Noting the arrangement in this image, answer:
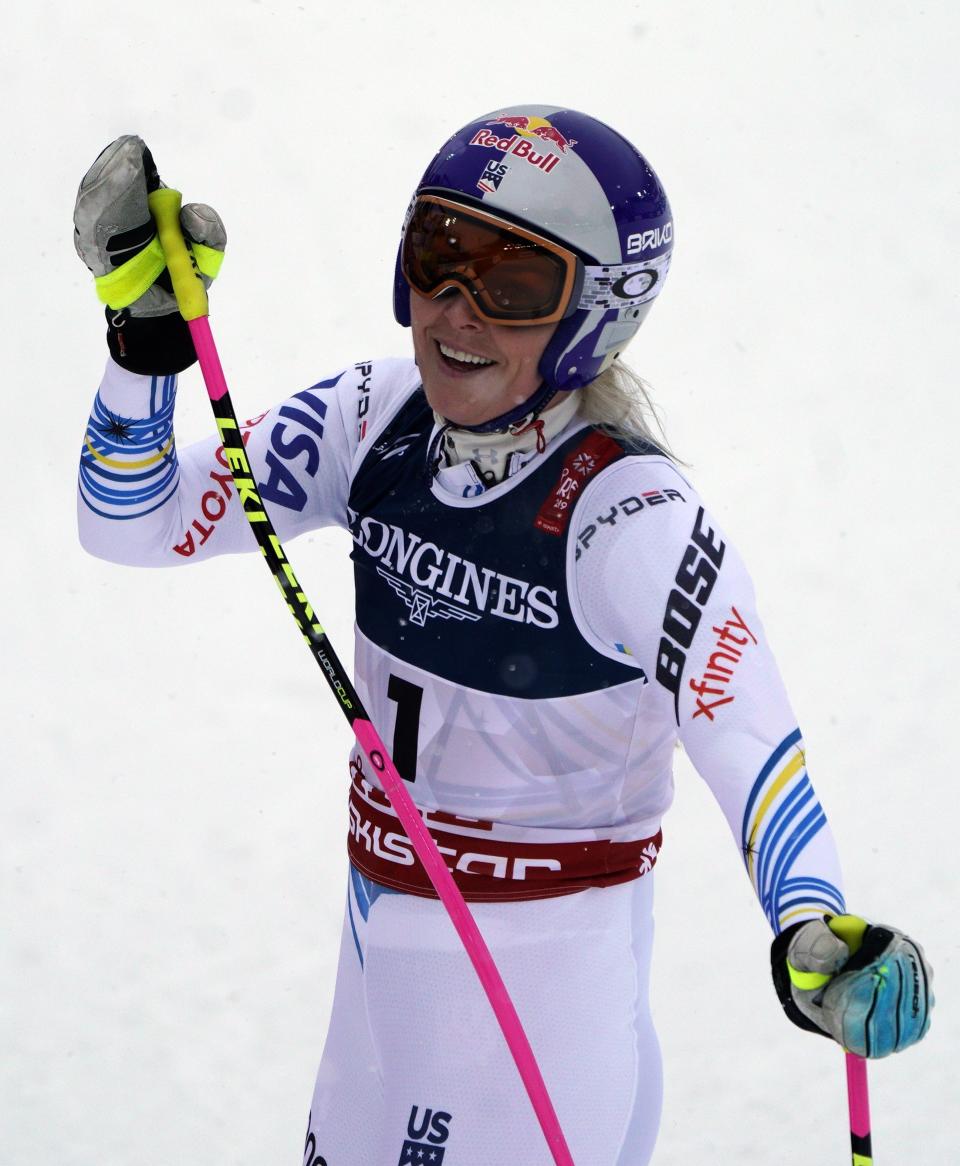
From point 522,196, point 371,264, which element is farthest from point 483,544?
point 371,264

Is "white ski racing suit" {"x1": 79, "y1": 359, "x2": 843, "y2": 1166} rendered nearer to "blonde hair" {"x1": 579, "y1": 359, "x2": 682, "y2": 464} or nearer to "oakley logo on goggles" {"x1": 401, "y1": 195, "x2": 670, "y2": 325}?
"blonde hair" {"x1": 579, "y1": 359, "x2": 682, "y2": 464}

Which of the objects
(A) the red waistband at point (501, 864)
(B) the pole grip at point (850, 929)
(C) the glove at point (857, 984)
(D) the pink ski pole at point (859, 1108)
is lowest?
(D) the pink ski pole at point (859, 1108)

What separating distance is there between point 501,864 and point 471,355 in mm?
822

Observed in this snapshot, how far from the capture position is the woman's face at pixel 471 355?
8.32ft

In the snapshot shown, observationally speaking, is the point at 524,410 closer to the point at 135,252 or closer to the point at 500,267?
the point at 500,267

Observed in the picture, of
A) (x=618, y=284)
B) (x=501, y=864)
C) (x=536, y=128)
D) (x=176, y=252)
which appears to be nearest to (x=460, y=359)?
(x=618, y=284)

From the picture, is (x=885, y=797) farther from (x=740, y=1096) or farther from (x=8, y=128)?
(x=8, y=128)

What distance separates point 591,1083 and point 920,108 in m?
5.07

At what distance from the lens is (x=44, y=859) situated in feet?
15.6

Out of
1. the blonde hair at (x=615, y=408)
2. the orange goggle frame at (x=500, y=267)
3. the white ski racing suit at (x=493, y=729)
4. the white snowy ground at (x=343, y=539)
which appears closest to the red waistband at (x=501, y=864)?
the white ski racing suit at (x=493, y=729)

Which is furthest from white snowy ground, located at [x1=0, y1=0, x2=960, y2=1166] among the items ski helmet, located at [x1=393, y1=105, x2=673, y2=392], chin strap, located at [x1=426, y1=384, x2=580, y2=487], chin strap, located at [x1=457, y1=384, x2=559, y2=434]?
ski helmet, located at [x1=393, y1=105, x2=673, y2=392]

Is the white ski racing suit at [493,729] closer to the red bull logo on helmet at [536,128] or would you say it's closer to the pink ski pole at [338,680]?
the pink ski pole at [338,680]

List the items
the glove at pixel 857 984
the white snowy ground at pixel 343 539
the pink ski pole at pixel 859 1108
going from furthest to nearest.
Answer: the white snowy ground at pixel 343 539
the pink ski pole at pixel 859 1108
the glove at pixel 857 984

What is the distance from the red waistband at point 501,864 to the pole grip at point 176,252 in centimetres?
88
